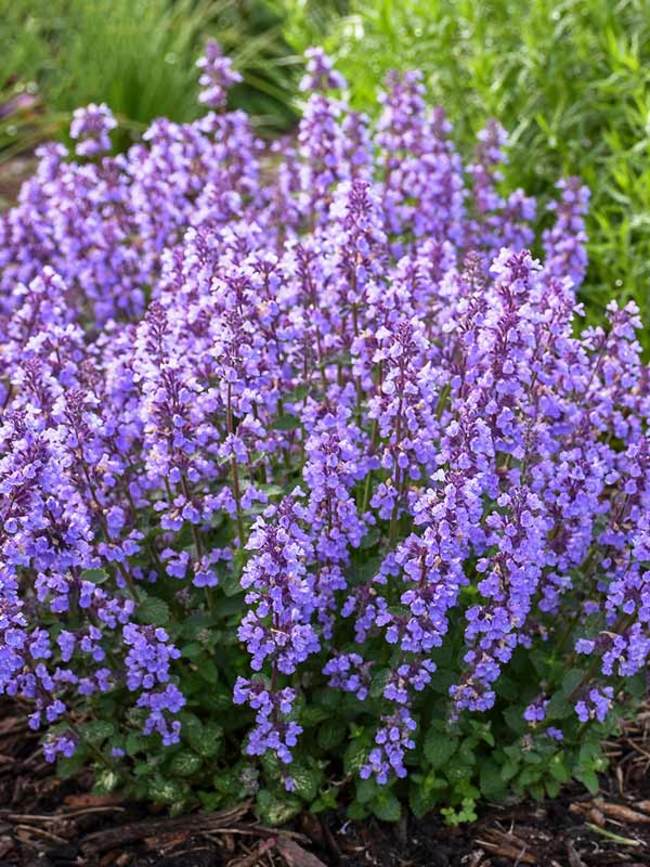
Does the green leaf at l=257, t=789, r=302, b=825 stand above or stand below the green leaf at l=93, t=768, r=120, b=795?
above

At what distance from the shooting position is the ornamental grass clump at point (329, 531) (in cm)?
271

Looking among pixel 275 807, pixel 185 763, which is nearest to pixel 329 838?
pixel 275 807

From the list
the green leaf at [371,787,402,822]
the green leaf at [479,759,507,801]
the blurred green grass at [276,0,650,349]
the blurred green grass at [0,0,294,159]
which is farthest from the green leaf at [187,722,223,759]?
the blurred green grass at [0,0,294,159]

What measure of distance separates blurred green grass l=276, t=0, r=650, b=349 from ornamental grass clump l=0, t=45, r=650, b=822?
174 cm

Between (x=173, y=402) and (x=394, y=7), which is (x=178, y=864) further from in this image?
(x=394, y=7)

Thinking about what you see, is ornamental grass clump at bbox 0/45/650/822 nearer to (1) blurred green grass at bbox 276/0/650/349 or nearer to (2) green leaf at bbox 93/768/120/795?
(2) green leaf at bbox 93/768/120/795

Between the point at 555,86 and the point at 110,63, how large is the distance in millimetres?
3709

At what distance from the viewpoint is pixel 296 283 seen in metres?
3.24

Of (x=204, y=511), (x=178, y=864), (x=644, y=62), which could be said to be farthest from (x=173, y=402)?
(x=644, y=62)

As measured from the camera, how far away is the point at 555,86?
5344mm

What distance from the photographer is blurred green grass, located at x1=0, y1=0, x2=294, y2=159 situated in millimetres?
7898

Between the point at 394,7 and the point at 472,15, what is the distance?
0.72 meters

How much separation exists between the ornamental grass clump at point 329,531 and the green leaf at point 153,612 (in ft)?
0.04

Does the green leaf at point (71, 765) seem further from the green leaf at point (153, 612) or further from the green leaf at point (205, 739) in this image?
the green leaf at point (153, 612)
